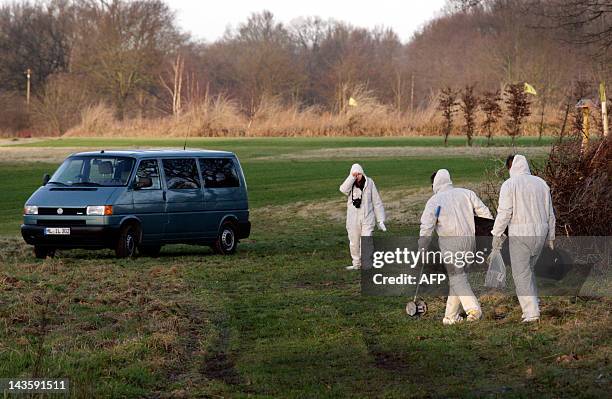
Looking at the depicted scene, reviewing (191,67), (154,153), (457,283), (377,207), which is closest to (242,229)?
(154,153)

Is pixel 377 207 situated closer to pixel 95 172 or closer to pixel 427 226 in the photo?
pixel 95 172


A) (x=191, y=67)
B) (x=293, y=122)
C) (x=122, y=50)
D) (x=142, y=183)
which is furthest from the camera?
(x=191, y=67)

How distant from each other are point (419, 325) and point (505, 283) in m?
3.13

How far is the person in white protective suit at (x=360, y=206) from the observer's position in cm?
1762

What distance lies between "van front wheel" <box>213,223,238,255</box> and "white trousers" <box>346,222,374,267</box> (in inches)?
145

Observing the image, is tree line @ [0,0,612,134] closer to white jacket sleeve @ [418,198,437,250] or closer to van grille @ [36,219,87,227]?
van grille @ [36,219,87,227]

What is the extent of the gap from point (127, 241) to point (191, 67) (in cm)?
9602

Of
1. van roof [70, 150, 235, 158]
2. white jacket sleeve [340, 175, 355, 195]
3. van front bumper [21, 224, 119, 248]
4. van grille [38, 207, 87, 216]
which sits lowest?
van front bumper [21, 224, 119, 248]

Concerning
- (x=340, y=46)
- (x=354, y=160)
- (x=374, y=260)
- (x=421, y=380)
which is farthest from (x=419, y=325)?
(x=340, y=46)

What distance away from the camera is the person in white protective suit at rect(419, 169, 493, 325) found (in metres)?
11.8

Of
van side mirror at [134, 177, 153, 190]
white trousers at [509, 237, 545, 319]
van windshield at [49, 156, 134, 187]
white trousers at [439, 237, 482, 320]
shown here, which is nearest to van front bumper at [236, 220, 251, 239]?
van side mirror at [134, 177, 153, 190]

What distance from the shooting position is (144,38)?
93375 millimetres

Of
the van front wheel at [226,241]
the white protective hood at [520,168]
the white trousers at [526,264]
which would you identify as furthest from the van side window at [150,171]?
the white trousers at [526,264]

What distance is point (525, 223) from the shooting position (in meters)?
11.4
